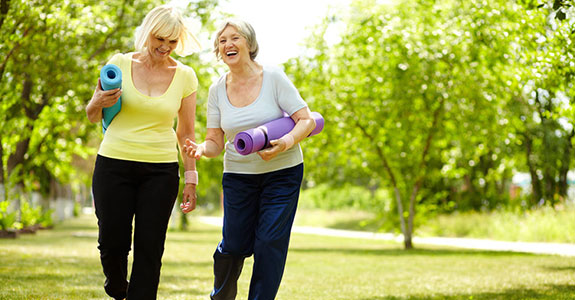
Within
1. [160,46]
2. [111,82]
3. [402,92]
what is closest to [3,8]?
[160,46]

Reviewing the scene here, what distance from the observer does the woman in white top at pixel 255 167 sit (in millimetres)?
4324

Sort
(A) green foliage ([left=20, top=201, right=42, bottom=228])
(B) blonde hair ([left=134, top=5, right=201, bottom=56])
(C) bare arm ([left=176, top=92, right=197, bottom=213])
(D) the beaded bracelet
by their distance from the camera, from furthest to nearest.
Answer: (A) green foliage ([left=20, top=201, right=42, bottom=228]), (D) the beaded bracelet, (C) bare arm ([left=176, top=92, right=197, bottom=213]), (B) blonde hair ([left=134, top=5, right=201, bottom=56])

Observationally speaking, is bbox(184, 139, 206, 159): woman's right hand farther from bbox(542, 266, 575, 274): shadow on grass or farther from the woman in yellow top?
bbox(542, 266, 575, 274): shadow on grass

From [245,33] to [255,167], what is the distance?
85 centimetres

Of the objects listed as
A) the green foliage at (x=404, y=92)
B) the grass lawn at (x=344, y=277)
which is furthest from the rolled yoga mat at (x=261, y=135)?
the green foliage at (x=404, y=92)

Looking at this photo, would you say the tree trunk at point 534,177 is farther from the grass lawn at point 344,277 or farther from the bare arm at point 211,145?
the bare arm at point 211,145

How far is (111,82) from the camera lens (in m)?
4.06

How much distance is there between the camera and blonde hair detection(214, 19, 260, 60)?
4.38 meters

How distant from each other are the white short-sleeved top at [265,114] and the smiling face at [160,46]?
51 centimetres

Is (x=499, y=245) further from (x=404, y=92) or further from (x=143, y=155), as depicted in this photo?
(x=143, y=155)

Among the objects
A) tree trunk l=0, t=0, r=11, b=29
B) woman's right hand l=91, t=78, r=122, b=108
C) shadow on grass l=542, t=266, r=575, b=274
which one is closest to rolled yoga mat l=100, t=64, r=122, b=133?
woman's right hand l=91, t=78, r=122, b=108

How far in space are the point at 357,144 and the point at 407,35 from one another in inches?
147

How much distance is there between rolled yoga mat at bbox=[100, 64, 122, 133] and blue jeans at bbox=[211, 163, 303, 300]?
2.72 ft

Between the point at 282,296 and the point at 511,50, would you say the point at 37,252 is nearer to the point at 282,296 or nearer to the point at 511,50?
the point at 282,296
